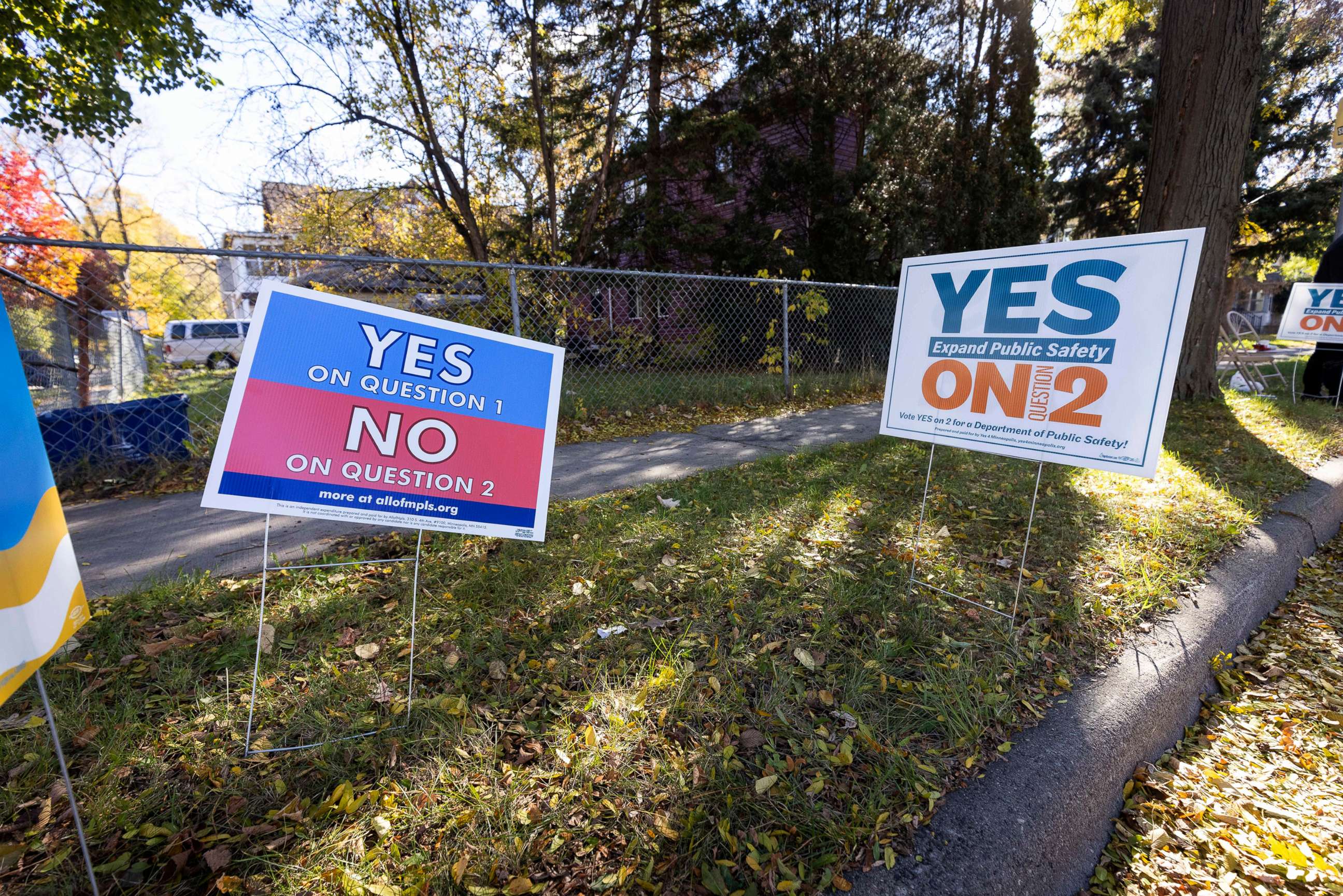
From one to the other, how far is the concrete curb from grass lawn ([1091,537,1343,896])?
7 centimetres

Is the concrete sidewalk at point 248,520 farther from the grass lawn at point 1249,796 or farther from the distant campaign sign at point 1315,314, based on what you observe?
the distant campaign sign at point 1315,314

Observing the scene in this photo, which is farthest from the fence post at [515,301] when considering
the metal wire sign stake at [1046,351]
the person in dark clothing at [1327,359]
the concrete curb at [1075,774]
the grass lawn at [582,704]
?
the person in dark clothing at [1327,359]

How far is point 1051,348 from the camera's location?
2.43 m

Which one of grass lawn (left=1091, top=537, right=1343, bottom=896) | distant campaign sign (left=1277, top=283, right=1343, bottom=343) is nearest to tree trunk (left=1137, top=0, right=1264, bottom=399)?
distant campaign sign (left=1277, top=283, right=1343, bottom=343)

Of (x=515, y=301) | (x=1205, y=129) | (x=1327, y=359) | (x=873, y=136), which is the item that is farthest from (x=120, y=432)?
(x=1327, y=359)

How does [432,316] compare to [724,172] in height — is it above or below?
below

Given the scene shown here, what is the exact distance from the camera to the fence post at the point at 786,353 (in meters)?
7.66

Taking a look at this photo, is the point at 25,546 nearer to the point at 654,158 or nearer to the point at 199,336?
the point at 654,158

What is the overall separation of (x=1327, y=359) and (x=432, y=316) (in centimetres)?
1229

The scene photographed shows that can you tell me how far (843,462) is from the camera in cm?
495

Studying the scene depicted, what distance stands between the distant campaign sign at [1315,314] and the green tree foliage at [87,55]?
1470 cm

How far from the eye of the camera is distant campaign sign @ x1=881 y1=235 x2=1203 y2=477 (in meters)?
2.18

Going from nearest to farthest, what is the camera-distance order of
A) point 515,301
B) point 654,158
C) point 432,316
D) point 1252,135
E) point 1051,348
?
point 1051,348
point 432,316
point 515,301
point 654,158
point 1252,135

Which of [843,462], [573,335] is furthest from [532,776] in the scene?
[573,335]
